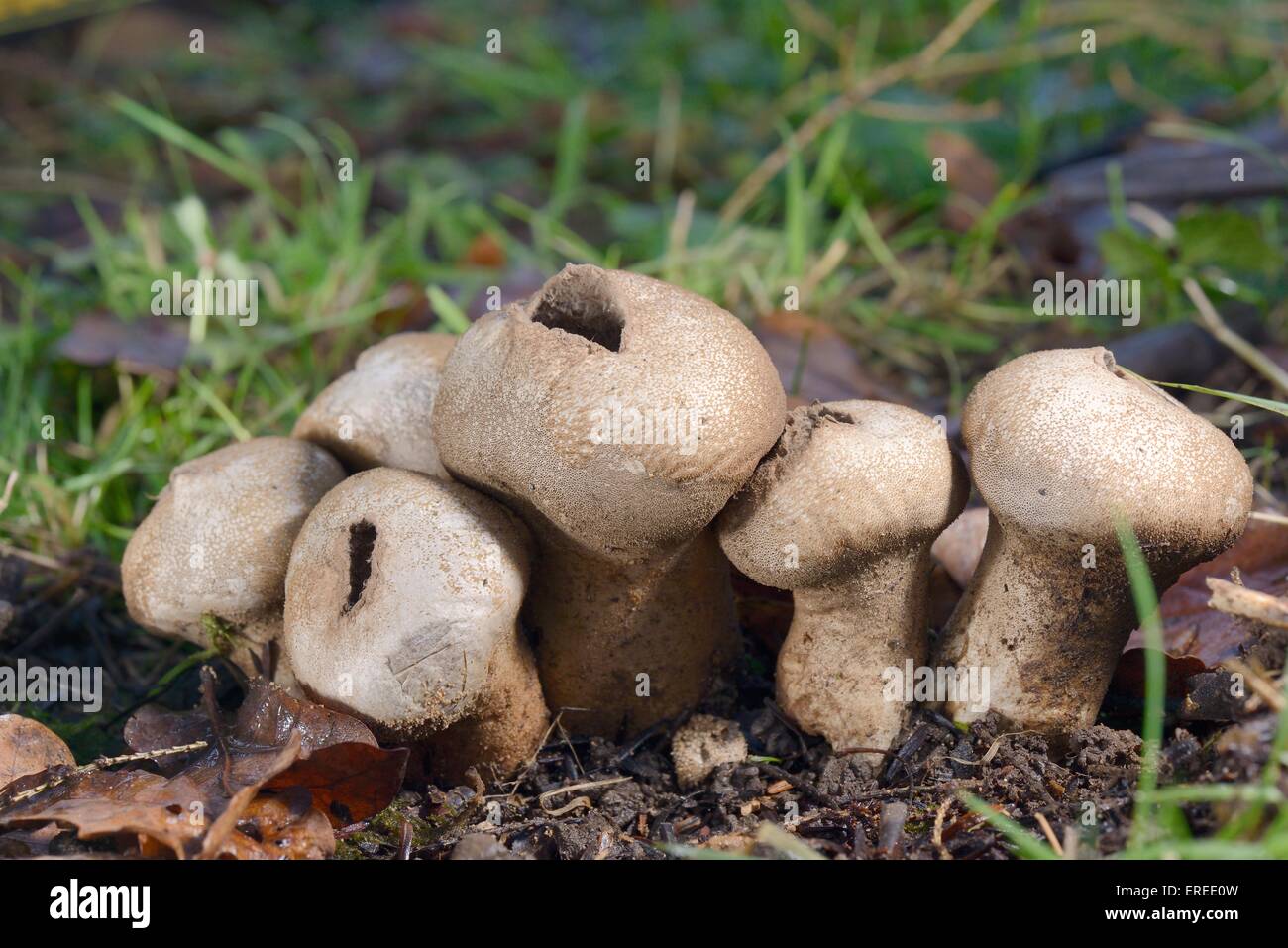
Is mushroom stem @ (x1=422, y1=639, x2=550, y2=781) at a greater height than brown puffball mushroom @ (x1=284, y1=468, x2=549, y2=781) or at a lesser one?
lesser

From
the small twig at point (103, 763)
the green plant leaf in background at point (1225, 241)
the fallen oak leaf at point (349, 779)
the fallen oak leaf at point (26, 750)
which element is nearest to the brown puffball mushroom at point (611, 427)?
the fallen oak leaf at point (349, 779)

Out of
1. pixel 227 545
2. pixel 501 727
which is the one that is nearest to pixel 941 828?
pixel 501 727

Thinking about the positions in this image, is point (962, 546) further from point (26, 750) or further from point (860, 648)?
point (26, 750)

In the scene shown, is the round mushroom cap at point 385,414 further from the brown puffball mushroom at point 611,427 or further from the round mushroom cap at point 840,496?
the round mushroom cap at point 840,496

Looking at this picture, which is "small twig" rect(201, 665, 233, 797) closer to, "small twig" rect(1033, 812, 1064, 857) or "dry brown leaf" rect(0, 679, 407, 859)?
"dry brown leaf" rect(0, 679, 407, 859)

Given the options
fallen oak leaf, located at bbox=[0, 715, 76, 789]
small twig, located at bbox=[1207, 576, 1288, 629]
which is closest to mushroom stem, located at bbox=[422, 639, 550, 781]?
fallen oak leaf, located at bbox=[0, 715, 76, 789]

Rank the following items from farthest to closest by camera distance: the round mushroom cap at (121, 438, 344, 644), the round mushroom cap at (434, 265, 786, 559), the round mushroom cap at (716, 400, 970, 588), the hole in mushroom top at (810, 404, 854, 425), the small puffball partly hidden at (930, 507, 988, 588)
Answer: the small puffball partly hidden at (930, 507, 988, 588), the round mushroom cap at (121, 438, 344, 644), the hole in mushroom top at (810, 404, 854, 425), the round mushroom cap at (716, 400, 970, 588), the round mushroom cap at (434, 265, 786, 559)

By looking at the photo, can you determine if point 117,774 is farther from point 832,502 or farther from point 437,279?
point 437,279
